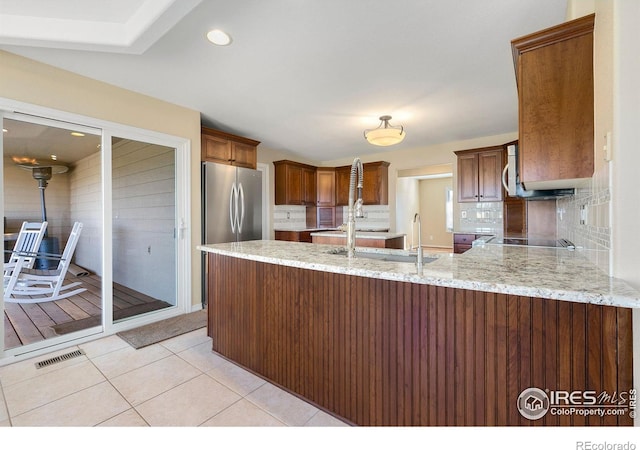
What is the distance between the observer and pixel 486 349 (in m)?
1.09

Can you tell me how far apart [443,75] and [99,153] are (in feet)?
11.0

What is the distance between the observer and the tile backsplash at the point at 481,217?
462 centimetres

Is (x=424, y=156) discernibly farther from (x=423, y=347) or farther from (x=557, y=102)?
(x=423, y=347)

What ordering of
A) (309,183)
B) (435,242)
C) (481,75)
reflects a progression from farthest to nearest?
(435,242) → (309,183) → (481,75)

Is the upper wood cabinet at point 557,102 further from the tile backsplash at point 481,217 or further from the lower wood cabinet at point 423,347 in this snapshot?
the tile backsplash at point 481,217

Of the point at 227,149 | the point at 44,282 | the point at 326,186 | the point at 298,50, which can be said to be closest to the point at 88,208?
the point at 44,282

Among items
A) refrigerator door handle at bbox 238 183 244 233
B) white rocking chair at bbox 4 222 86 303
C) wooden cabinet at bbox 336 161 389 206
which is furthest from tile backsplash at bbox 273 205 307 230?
white rocking chair at bbox 4 222 86 303

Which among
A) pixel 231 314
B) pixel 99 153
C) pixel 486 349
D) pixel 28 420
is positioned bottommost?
pixel 28 420

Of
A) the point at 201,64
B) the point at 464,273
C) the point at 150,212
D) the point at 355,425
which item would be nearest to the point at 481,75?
the point at 464,273

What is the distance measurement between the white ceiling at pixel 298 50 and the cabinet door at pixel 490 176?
3.26 ft

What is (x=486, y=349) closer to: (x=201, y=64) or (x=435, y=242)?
(x=201, y=64)

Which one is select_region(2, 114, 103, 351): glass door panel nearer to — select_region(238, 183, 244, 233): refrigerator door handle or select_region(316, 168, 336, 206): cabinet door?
select_region(238, 183, 244, 233): refrigerator door handle

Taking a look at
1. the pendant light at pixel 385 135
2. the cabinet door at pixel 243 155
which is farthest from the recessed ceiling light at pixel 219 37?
the cabinet door at pixel 243 155

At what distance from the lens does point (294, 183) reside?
5.61 metres
